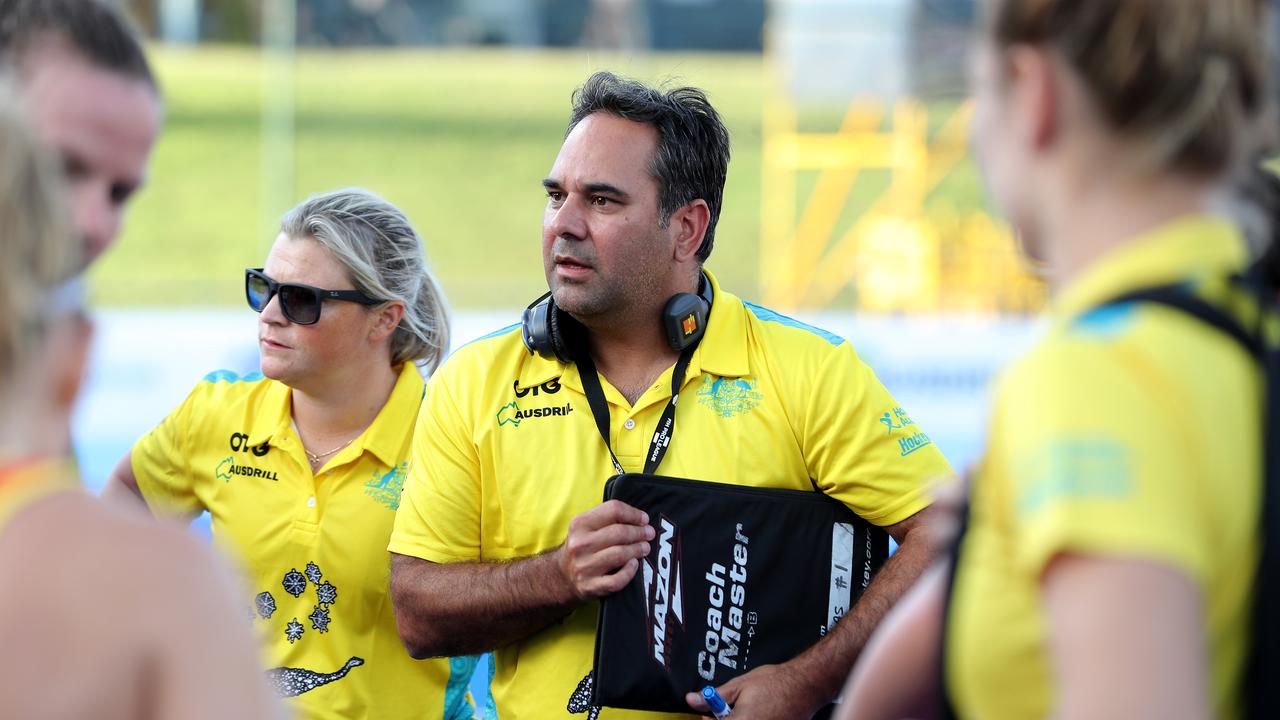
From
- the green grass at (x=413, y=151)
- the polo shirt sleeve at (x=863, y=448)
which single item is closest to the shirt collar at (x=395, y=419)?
the polo shirt sleeve at (x=863, y=448)

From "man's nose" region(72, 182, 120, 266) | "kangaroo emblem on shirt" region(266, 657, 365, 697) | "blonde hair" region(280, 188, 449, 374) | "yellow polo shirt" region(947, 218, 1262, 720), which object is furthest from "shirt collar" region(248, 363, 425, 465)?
"yellow polo shirt" region(947, 218, 1262, 720)

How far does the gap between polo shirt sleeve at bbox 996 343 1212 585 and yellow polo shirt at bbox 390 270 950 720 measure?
1693 millimetres

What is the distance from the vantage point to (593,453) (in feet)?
9.28

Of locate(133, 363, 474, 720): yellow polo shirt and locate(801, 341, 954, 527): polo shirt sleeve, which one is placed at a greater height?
locate(801, 341, 954, 527): polo shirt sleeve

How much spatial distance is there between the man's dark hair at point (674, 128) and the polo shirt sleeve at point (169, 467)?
1239 millimetres

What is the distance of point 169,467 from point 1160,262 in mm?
Answer: 2639

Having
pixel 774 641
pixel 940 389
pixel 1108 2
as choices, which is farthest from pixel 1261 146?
pixel 940 389

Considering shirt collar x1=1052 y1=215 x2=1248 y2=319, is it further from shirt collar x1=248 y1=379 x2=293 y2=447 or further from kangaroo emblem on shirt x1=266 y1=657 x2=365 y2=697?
shirt collar x1=248 y1=379 x2=293 y2=447

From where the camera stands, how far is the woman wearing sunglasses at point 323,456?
117 inches

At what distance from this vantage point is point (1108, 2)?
110cm

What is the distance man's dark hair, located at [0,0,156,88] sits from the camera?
161cm

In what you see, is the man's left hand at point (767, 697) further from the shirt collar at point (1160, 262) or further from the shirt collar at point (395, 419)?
the shirt collar at point (1160, 262)

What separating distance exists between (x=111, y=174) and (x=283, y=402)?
Result: 170cm

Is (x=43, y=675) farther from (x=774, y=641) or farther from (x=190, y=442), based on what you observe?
(x=190, y=442)
